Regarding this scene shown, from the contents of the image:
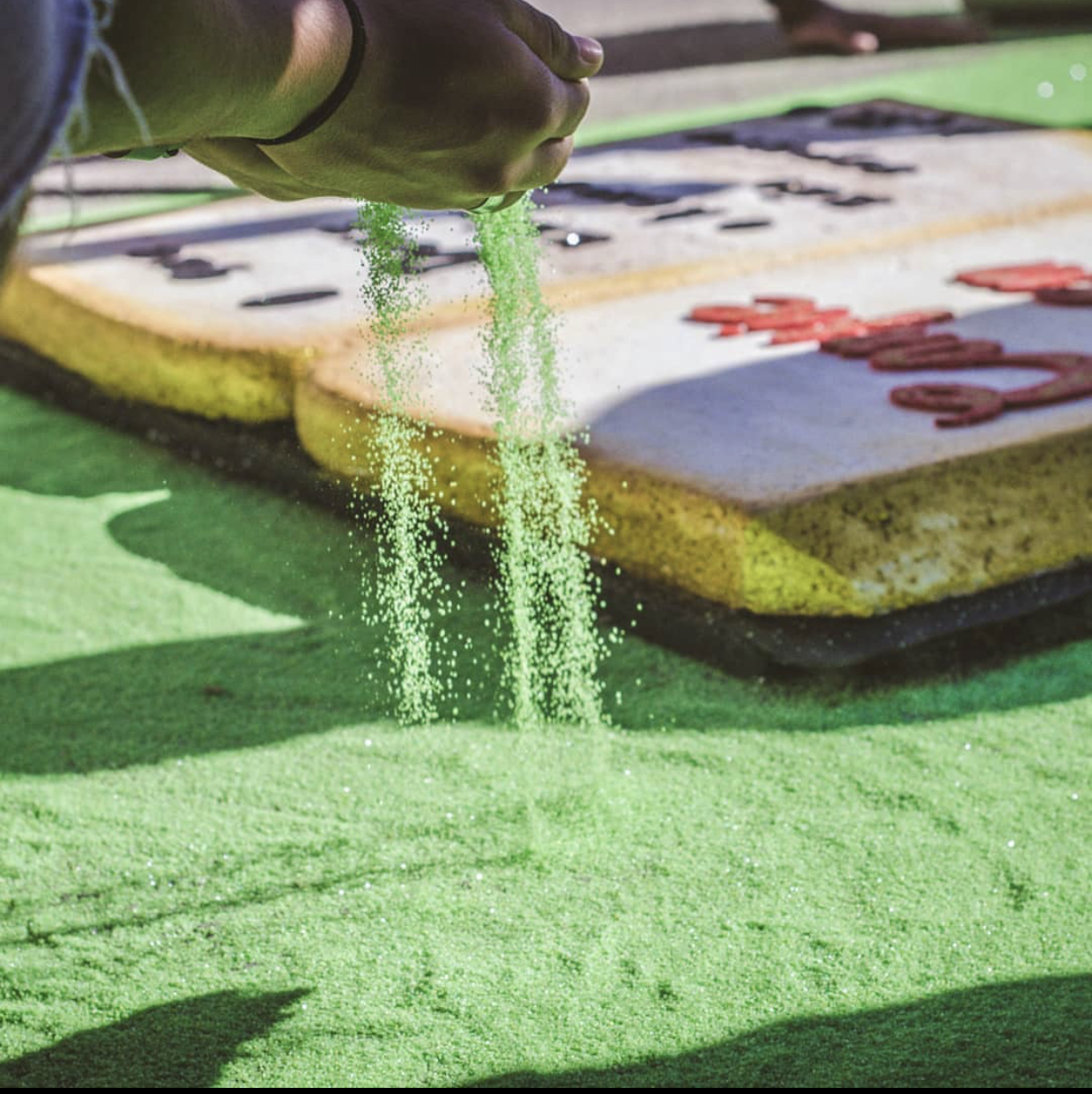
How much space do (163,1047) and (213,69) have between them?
74 cm

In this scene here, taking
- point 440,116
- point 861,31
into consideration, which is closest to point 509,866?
point 440,116

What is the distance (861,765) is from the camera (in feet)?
5.26

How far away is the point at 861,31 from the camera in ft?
23.4

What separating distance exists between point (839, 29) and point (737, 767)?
6.09 meters

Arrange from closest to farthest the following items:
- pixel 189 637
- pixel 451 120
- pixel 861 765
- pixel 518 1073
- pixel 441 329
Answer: pixel 451 120 → pixel 518 1073 → pixel 861 765 → pixel 189 637 → pixel 441 329

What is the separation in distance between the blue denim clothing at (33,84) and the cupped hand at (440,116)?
13.3 inches

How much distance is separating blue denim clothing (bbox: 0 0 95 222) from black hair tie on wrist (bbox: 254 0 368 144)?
1.04ft

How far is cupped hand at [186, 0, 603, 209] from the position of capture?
0.99m

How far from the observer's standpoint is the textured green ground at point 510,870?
1.20m

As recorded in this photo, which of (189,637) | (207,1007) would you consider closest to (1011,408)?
(189,637)

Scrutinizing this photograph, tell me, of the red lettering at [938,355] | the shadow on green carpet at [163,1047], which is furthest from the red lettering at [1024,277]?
the shadow on green carpet at [163,1047]

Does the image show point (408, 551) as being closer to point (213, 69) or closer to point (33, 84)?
point (213, 69)

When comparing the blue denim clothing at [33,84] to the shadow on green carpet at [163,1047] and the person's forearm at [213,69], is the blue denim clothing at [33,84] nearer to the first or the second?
the person's forearm at [213,69]

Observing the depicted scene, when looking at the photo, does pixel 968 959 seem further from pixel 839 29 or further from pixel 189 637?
pixel 839 29
